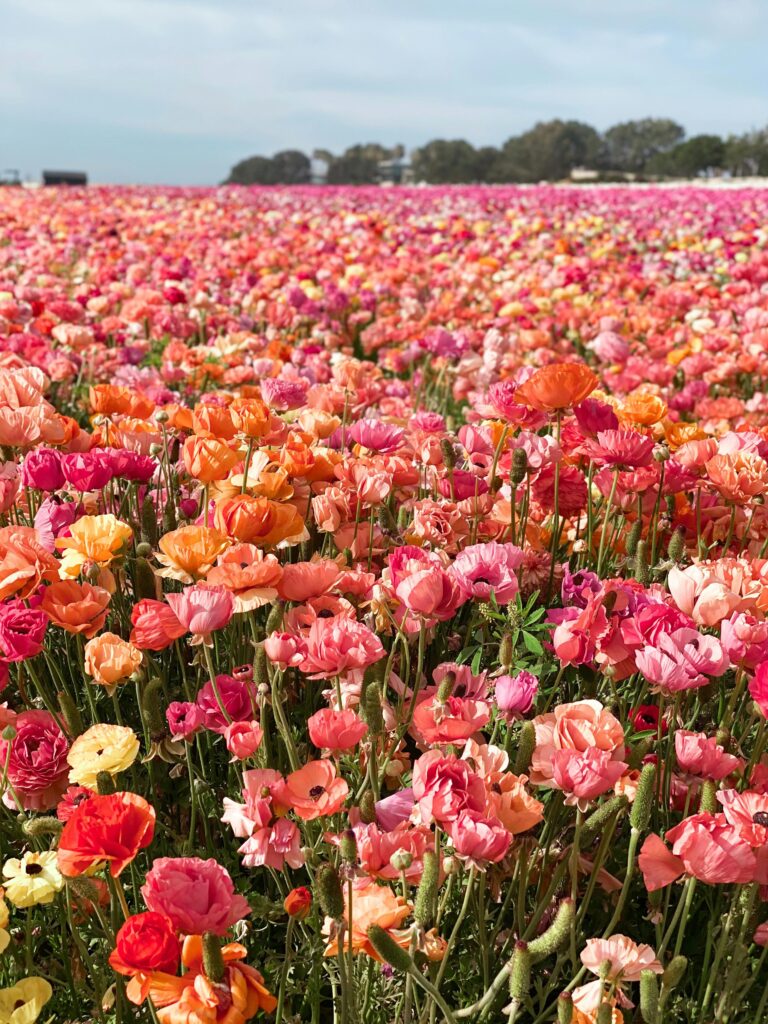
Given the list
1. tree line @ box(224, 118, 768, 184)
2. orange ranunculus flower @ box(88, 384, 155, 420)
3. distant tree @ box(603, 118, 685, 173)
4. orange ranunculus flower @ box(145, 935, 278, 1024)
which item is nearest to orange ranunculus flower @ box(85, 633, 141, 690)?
orange ranunculus flower @ box(145, 935, 278, 1024)

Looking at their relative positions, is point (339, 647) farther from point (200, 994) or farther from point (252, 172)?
point (252, 172)

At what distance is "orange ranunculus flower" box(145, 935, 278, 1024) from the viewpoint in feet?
3.66

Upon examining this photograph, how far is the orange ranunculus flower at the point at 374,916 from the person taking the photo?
1267 mm

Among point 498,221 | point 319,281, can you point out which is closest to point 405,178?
point 498,221

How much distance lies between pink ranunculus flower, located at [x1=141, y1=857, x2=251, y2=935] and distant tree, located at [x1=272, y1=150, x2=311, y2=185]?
43.4m

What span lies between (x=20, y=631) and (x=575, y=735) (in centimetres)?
85

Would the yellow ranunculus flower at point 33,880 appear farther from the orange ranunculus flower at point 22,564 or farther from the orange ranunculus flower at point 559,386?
the orange ranunculus flower at point 559,386

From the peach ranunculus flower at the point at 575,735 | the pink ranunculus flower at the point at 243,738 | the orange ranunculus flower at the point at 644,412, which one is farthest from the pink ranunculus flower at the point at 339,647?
the orange ranunculus flower at the point at 644,412

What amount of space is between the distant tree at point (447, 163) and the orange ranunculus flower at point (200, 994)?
40774mm

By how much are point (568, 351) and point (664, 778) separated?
15.5 ft

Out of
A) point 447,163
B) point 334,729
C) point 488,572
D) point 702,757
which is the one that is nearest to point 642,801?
point 702,757

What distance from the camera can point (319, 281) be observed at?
7.36 m

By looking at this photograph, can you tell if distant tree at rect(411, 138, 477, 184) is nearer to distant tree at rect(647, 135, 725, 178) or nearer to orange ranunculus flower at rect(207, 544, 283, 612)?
distant tree at rect(647, 135, 725, 178)

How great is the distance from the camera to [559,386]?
6.60 feet
